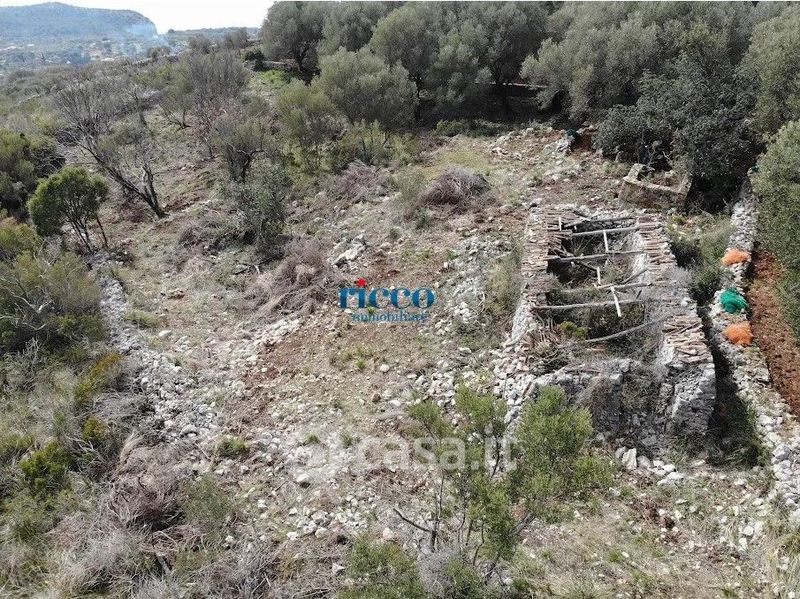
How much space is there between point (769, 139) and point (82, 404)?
1381 cm

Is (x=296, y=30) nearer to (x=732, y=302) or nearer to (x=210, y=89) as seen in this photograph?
(x=210, y=89)

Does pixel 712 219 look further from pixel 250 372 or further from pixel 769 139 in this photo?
pixel 250 372

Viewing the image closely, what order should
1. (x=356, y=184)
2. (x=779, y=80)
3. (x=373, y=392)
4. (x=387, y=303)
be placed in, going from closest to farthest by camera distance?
1. (x=373, y=392)
2. (x=387, y=303)
3. (x=779, y=80)
4. (x=356, y=184)

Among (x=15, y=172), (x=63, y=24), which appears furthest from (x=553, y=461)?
(x=63, y=24)

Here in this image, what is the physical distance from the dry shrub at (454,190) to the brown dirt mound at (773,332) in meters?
6.59

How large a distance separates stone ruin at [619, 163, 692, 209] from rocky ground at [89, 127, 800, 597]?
48 cm

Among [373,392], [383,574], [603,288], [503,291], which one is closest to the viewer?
[383,574]

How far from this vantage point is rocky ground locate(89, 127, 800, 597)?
18.8ft

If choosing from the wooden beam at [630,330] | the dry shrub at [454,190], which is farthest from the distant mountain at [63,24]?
the wooden beam at [630,330]

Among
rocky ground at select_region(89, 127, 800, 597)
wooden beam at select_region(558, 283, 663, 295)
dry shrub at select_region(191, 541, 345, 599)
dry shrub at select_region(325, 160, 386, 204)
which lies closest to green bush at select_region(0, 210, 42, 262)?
rocky ground at select_region(89, 127, 800, 597)

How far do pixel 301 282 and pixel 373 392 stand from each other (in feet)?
13.0

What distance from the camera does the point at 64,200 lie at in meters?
14.3

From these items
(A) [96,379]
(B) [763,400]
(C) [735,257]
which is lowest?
(A) [96,379]

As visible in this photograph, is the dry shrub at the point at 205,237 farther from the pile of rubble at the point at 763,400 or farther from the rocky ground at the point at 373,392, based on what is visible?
the pile of rubble at the point at 763,400
